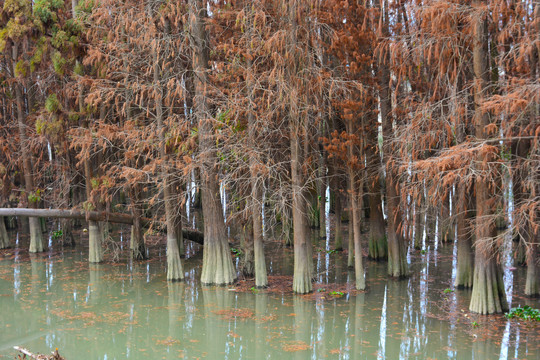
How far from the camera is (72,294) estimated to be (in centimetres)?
1548

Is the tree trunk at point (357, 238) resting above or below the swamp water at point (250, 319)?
above

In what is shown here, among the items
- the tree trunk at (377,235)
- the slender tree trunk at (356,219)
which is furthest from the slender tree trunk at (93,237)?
the tree trunk at (377,235)

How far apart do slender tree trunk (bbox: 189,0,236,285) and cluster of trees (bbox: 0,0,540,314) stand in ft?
0.18

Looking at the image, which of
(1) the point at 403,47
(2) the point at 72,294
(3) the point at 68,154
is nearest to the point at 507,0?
(1) the point at 403,47

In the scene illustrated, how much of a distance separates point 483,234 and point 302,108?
5.52 metres

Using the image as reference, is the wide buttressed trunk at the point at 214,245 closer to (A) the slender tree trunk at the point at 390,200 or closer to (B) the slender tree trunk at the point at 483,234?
(A) the slender tree trunk at the point at 390,200

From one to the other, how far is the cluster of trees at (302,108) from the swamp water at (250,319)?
2.74 ft

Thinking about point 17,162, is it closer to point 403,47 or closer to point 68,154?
point 68,154

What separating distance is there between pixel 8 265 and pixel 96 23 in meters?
8.98

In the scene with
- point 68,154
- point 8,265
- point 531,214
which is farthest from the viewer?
point 68,154

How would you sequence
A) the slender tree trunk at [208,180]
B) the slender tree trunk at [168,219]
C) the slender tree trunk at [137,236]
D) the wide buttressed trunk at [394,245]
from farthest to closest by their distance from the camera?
the slender tree trunk at [137,236], the slender tree trunk at [168,219], the wide buttressed trunk at [394,245], the slender tree trunk at [208,180]

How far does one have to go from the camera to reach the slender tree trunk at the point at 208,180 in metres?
15.9

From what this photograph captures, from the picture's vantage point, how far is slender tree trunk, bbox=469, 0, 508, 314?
12.4 meters

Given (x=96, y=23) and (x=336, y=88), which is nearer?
(x=336, y=88)
